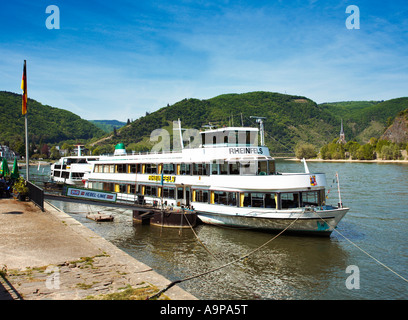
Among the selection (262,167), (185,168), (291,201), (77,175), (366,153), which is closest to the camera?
(291,201)

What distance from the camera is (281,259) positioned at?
17484mm

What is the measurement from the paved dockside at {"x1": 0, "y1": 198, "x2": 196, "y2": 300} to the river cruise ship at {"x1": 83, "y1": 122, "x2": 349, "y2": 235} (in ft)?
34.7

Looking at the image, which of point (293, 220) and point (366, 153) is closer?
point (293, 220)

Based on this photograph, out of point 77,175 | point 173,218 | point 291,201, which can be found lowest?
point 173,218

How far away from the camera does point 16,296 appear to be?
8.16 m

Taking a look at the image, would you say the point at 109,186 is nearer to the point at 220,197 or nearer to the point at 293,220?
the point at 220,197

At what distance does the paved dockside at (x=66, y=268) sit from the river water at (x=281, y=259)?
13.3 feet

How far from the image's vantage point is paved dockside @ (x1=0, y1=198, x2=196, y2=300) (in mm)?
8633

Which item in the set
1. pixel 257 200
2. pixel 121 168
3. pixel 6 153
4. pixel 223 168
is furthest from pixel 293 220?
pixel 6 153

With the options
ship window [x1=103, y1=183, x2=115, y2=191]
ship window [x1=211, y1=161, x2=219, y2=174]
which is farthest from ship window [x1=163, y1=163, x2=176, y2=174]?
ship window [x1=103, y1=183, x2=115, y2=191]

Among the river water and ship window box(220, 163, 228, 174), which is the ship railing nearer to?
the river water

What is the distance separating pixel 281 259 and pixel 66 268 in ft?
38.3
